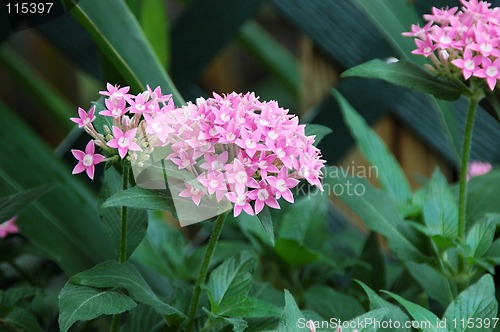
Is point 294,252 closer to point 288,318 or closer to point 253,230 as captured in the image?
point 253,230

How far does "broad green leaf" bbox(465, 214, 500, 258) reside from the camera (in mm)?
724

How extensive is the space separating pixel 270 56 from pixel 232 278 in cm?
96

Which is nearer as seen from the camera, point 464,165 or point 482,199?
point 464,165

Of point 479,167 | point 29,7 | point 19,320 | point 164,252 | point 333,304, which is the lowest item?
point 479,167

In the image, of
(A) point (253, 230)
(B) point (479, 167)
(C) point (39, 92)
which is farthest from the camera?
(C) point (39, 92)

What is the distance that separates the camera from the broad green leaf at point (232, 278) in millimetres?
683

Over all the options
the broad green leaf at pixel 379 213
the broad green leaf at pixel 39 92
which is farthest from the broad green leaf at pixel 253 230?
the broad green leaf at pixel 39 92

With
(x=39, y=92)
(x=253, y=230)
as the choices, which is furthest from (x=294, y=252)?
(x=39, y=92)

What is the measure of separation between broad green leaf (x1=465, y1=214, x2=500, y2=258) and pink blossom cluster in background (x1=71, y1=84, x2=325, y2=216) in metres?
0.23

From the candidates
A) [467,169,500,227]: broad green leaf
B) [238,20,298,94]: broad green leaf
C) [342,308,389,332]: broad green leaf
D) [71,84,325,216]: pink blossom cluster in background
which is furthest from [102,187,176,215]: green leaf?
[238,20,298,94]: broad green leaf

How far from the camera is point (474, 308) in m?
0.64

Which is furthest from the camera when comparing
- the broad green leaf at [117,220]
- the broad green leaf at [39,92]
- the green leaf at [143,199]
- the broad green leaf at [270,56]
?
the broad green leaf at [270,56]

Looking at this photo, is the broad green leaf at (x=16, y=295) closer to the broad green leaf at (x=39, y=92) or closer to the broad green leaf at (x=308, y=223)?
the broad green leaf at (x=308, y=223)

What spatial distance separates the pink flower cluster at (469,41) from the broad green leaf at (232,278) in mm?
262
